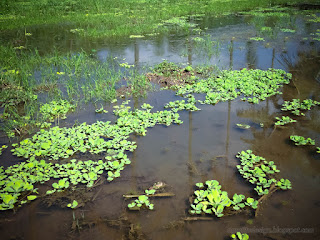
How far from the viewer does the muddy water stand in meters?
2.53

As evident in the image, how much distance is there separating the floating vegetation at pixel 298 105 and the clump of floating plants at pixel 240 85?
440 millimetres

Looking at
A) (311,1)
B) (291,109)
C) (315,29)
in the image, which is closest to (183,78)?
(291,109)

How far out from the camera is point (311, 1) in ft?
54.6

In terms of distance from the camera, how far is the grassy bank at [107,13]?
10812 mm

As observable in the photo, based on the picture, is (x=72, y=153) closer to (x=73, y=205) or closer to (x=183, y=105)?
(x=73, y=205)

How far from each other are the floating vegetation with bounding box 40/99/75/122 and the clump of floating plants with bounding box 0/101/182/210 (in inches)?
18.8

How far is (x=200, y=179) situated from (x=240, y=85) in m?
2.96

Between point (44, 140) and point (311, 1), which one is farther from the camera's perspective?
point (311, 1)

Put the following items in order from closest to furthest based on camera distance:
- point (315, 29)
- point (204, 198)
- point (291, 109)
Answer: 1. point (204, 198)
2. point (291, 109)
3. point (315, 29)

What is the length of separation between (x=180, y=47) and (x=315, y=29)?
561 cm

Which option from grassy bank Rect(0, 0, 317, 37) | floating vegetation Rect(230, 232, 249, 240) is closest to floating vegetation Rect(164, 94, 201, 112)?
floating vegetation Rect(230, 232, 249, 240)

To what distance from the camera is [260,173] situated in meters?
3.07

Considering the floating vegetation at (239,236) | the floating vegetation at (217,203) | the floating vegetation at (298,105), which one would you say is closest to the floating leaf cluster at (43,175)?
the floating vegetation at (217,203)

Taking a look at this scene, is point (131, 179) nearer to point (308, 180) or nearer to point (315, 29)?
point (308, 180)
